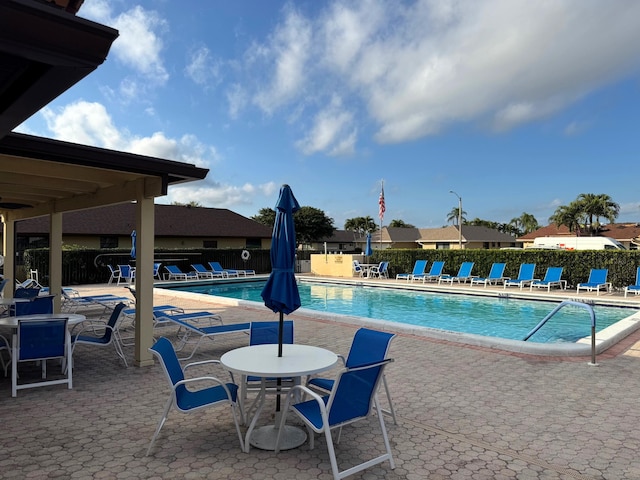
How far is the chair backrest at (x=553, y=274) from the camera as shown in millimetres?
16562

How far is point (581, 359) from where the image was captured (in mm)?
6805

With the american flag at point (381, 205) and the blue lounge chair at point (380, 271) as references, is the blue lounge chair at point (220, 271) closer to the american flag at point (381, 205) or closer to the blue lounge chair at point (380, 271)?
the blue lounge chair at point (380, 271)

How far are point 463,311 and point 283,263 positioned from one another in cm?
1056

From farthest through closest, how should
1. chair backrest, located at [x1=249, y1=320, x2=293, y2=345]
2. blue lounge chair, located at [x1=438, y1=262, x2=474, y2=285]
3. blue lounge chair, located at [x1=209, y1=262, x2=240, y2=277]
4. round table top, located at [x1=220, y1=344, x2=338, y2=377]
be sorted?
blue lounge chair, located at [x1=209, y1=262, x2=240, y2=277], blue lounge chair, located at [x1=438, y1=262, x2=474, y2=285], chair backrest, located at [x1=249, y1=320, x2=293, y2=345], round table top, located at [x1=220, y1=344, x2=338, y2=377]

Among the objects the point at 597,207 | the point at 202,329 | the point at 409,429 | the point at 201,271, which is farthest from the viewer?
the point at 597,207

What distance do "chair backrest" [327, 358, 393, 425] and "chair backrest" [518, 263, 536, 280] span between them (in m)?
15.7

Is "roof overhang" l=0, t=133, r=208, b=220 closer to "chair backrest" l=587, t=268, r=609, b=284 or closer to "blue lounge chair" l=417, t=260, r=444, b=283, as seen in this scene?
"blue lounge chair" l=417, t=260, r=444, b=283

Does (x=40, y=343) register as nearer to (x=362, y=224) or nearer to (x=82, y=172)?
(x=82, y=172)

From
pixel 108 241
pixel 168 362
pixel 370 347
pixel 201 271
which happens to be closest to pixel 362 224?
pixel 108 241

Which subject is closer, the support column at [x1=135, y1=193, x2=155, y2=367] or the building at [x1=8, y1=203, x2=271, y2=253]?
the support column at [x1=135, y1=193, x2=155, y2=367]

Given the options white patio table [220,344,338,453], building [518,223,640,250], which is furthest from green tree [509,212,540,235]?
white patio table [220,344,338,453]

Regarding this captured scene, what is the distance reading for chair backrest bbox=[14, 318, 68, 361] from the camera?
208 inches

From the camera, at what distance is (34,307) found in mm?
7125

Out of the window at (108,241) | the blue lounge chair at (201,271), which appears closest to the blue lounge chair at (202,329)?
the blue lounge chair at (201,271)
